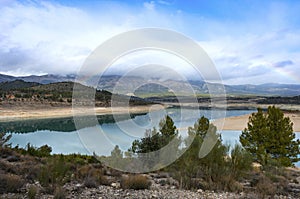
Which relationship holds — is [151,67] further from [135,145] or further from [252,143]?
[252,143]

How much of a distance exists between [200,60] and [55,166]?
197 inches

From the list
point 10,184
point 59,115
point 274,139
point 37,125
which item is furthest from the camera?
point 59,115

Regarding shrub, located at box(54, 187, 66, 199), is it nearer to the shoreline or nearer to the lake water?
the lake water

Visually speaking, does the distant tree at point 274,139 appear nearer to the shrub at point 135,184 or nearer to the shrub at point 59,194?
the shrub at point 135,184

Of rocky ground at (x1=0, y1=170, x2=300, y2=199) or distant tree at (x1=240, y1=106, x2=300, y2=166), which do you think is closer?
rocky ground at (x1=0, y1=170, x2=300, y2=199)

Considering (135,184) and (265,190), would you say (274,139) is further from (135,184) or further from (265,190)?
(135,184)

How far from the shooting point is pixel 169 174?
32.1ft

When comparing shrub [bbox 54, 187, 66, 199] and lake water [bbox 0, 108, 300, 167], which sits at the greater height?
shrub [bbox 54, 187, 66, 199]

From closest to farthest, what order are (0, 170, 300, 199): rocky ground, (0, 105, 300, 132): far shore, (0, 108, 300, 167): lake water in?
1. (0, 170, 300, 199): rocky ground
2. (0, 108, 300, 167): lake water
3. (0, 105, 300, 132): far shore

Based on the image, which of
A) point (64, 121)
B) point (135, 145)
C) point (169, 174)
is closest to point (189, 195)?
point (169, 174)

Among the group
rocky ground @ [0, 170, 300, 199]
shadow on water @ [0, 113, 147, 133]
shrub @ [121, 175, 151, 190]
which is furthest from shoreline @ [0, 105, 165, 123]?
rocky ground @ [0, 170, 300, 199]

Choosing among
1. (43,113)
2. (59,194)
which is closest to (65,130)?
(43,113)

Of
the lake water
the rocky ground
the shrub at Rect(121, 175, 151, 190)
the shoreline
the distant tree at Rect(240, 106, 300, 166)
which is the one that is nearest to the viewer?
the rocky ground

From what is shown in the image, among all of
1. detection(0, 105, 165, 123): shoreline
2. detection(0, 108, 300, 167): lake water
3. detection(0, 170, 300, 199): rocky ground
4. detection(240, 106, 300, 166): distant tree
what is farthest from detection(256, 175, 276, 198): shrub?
detection(0, 105, 165, 123): shoreline
